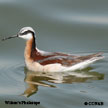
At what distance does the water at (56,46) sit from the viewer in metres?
12.0

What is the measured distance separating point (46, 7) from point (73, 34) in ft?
6.07

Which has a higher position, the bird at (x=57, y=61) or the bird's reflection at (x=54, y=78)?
the bird at (x=57, y=61)

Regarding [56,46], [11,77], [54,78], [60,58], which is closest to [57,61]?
[60,58]

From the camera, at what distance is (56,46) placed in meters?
15.7

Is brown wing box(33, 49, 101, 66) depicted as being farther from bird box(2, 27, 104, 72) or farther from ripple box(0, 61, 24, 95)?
ripple box(0, 61, 24, 95)

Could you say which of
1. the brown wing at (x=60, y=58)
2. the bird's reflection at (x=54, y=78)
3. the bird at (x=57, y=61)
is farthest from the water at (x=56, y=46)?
the brown wing at (x=60, y=58)

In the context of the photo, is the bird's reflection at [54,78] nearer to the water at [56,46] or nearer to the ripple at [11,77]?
the water at [56,46]

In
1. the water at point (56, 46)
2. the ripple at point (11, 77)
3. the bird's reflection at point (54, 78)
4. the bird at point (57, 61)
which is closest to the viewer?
the water at point (56, 46)

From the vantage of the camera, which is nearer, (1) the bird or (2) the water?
(2) the water

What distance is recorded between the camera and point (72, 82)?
12961 millimetres

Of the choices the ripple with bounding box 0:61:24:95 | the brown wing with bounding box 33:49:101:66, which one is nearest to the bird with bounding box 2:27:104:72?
the brown wing with bounding box 33:49:101:66

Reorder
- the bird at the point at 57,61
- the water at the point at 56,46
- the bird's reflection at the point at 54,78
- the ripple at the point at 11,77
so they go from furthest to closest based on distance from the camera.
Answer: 1. the bird at the point at 57,61
2. the bird's reflection at the point at 54,78
3. the ripple at the point at 11,77
4. the water at the point at 56,46

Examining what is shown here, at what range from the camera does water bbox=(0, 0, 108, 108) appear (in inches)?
473

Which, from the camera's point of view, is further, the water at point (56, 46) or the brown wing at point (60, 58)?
the brown wing at point (60, 58)
